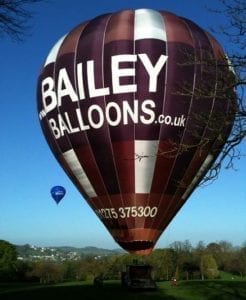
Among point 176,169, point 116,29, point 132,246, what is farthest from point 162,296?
point 116,29

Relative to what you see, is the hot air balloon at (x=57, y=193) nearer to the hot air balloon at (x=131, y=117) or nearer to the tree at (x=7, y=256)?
the hot air balloon at (x=131, y=117)

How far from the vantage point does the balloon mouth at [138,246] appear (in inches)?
817

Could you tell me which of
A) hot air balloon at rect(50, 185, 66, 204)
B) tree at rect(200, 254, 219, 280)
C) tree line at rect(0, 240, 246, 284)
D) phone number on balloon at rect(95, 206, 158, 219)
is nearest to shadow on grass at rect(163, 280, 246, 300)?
phone number on balloon at rect(95, 206, 158, 219)

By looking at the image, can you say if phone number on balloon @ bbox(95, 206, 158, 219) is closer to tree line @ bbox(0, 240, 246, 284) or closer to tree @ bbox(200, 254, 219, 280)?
tree line @ bbox(0, 240, 246, 284)

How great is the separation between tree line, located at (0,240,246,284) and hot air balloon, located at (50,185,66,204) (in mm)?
29017

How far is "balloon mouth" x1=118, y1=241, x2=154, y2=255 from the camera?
20.8 meters

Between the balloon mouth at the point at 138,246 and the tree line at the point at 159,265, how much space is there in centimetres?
3819

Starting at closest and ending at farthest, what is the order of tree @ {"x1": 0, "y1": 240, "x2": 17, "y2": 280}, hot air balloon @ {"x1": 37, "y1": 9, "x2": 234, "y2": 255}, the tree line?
hot air balloon @ {"x1": 37, "y1": 9, "x2": 234, "y2": 255}
the tree line
tree @ {"x1": 0, "y1": 240, "x2": 17, "y2": 280}

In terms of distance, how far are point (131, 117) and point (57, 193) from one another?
39.4ft

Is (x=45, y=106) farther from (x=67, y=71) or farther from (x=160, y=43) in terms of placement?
(x=160, y=43)

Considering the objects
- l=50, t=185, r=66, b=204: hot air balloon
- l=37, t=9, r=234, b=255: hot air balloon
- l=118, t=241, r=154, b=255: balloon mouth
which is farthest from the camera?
l=50, t=185, r=66, b=204: hot air balloon

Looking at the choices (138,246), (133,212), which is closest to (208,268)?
(138,246)

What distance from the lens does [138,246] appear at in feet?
68.1

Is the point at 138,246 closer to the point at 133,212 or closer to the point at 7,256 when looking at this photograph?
the point at 133,212
